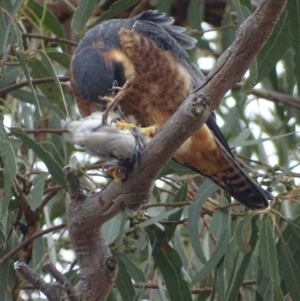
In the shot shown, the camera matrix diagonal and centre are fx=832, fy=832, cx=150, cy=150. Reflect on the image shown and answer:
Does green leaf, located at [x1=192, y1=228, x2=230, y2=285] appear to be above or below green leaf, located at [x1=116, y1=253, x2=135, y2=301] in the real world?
above

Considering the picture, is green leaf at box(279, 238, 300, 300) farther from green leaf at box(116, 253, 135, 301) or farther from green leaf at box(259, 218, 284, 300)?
green leaf at box(116, 253, 135, 301)

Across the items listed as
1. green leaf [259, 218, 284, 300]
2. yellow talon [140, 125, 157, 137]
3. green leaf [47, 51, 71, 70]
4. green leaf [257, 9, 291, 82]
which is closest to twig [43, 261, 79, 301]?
yellow talon [140, 125, 157, 137]

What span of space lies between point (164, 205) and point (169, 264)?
19 cm

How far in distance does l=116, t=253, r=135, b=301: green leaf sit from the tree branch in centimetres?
50

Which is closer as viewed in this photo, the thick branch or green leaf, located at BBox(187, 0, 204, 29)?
the thick branch

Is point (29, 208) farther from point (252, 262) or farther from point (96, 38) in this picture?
point (252, 262)

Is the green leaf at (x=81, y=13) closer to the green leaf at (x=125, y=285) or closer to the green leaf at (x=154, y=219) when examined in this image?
the green leaf at (x=154, y=219)

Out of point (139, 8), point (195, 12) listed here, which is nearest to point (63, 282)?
point (195, 12)

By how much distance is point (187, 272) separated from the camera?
2.86 metres

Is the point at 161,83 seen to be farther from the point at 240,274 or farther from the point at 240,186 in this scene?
the point at 240,274

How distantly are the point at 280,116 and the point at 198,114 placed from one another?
1.41 metres

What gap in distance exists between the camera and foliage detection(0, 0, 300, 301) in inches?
93.4

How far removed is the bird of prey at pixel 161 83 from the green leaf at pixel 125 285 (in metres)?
0.42

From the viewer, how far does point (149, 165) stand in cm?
185
